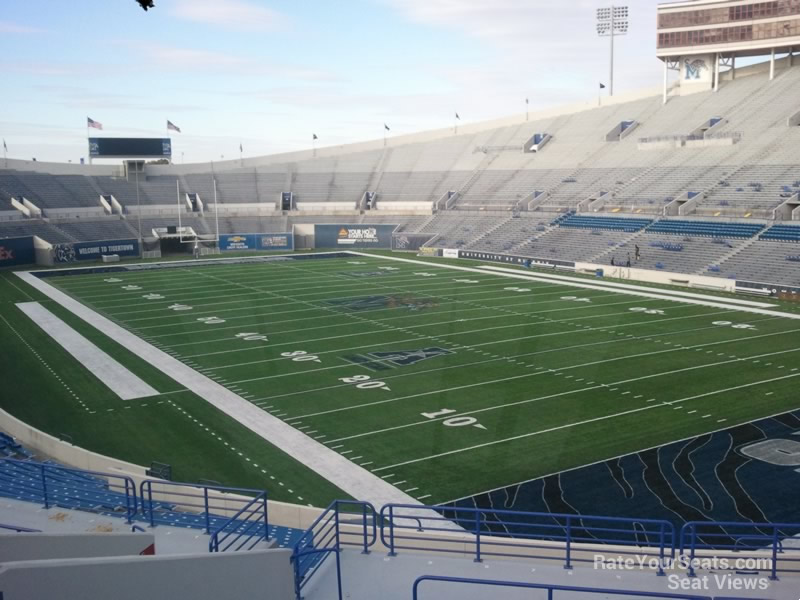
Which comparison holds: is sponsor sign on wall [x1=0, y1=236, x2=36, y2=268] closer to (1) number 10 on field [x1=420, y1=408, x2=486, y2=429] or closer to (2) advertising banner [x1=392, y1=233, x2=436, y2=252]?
(2) advertising banner [x1=392, y1=233, x2=436, y2=252]

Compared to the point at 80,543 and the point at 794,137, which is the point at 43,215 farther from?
the point at 80,543

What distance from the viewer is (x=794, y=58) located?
56.9 meters

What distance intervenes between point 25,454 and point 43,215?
47.4 metres

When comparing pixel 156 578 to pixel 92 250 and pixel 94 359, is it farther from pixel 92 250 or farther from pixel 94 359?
pixel 92 250

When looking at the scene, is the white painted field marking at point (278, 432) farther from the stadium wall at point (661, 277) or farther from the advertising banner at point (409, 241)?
the advertising banner at point (409, 241)

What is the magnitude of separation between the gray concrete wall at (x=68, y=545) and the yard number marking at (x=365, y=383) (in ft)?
44.2

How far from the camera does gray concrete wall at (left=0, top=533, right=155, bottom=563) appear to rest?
620cm

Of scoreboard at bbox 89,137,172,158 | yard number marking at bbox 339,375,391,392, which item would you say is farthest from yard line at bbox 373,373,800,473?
scoreboard at bbox 89,137,172,158

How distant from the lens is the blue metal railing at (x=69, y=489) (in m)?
9.92

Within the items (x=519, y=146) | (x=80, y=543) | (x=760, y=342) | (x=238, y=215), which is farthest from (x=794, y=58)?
(x=80, y=543)

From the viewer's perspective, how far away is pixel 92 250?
5372cm

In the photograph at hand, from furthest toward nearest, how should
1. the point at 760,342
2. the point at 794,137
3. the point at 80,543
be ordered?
the point at 794,137
the point at 760,342
the point at 80,543

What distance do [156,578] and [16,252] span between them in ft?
166

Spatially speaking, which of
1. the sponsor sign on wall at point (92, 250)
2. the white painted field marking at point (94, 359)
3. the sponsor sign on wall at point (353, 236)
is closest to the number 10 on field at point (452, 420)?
the white painted field marking at point (94, 359)
